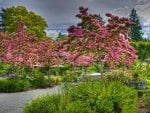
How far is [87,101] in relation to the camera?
1198 cm

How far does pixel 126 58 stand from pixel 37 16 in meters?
47.8

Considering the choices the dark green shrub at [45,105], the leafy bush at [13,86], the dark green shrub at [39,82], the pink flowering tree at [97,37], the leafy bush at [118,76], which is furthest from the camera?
the dark green shrub at [39,82]

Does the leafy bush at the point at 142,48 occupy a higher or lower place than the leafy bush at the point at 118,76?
higher

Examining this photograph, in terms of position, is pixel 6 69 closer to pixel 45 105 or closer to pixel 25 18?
pixel 25 18

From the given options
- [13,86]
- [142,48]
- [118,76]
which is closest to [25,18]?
[142,48]

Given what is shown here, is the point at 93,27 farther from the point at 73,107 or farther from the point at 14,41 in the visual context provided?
the point at 14,41

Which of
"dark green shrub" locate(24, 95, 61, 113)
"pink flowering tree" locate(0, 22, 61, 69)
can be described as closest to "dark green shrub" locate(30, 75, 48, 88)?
"pink flowering tree" locate(0, 22, 61, 69)

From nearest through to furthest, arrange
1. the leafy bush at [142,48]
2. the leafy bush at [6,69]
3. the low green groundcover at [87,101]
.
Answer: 1. the low green groundcover at [87,101]
2. the leafy bush at [6,69]
3. the leafy bush at [142,48]

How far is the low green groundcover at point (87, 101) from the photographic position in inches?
461

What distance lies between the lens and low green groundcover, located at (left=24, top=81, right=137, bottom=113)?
11.7 meters

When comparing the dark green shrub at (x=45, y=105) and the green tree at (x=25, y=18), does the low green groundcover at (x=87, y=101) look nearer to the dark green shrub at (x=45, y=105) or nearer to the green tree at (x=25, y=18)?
the dark green shrub at (x=45, y=105)

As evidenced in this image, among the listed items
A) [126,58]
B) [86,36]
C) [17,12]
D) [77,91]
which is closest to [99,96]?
[77,91]

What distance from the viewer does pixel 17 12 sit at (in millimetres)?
63344

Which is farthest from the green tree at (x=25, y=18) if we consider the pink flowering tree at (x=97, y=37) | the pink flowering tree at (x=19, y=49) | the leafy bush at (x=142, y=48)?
the pink flowering tree at (x=97, y=37)
